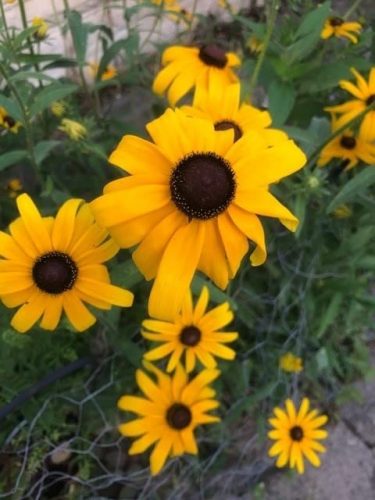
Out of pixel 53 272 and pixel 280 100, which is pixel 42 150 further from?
pixel 280 100

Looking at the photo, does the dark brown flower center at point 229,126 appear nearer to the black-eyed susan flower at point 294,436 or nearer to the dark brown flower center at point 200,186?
the dark brown flower center at point 200,186

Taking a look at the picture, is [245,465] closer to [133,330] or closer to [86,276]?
[133,330]

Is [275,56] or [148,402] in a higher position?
[275,56]

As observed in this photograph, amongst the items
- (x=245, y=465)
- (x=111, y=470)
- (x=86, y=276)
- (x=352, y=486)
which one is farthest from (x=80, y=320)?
(x=352, y=486)

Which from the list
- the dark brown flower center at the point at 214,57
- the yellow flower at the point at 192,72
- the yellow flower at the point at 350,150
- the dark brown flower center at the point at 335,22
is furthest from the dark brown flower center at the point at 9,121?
the dark brown flower center at the point at 335,22

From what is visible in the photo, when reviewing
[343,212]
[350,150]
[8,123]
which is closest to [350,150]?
[350,150]

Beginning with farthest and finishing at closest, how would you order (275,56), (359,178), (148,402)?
(275,56)
(148,402)
(359,178)
